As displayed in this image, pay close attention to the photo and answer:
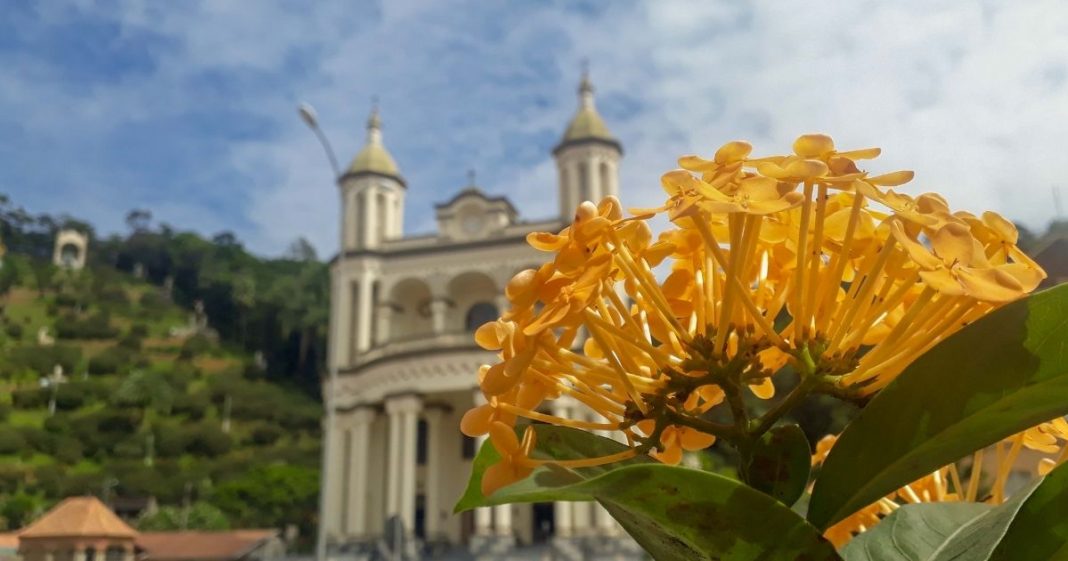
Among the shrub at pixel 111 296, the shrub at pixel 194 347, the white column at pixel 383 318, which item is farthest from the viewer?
the shrub at pixel 111 296

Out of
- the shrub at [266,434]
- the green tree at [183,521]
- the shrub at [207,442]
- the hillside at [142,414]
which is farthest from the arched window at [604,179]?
the shrub at [266,434]

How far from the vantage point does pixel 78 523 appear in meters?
24.4

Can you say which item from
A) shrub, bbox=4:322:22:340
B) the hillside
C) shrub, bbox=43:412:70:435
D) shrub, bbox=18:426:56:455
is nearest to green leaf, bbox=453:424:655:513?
the hillside

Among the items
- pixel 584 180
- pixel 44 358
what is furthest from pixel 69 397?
pixel 584 180

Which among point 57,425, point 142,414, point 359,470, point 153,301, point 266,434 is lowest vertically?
point 359,470

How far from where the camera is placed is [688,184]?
49.3 inches

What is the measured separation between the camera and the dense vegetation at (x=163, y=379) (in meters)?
55.2

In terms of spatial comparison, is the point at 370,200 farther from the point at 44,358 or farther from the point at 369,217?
the point at 44,358

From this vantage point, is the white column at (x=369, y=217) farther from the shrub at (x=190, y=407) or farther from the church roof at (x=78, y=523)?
the shrub at (x=190, y=407)

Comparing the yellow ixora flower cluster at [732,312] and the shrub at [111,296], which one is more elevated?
the shrub at [111,296]

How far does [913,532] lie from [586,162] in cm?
3254

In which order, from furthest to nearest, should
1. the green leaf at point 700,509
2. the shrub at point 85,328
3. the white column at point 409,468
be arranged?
the shrub at point 85,328, the white column at point 409,468, the green leaf at point 700,509

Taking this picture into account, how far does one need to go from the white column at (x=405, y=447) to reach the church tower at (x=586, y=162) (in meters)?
9.25

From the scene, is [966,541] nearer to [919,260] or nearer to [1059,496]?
[1059,496]
